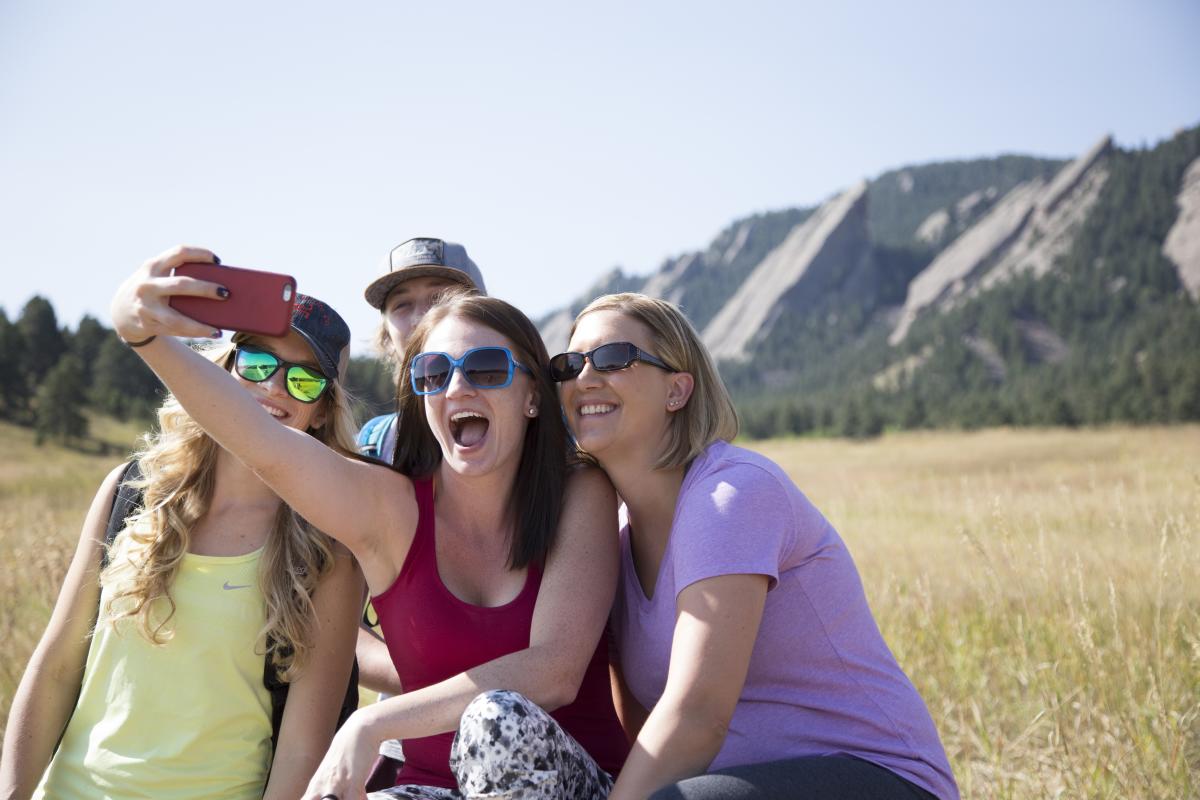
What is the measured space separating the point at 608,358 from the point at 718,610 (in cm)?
82

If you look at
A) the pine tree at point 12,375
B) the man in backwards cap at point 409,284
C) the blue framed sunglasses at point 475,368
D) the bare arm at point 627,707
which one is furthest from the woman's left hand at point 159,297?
the pine tree at point 12,375

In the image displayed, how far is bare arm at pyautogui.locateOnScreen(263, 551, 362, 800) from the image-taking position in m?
2.52

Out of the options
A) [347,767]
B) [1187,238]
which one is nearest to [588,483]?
[347,767]

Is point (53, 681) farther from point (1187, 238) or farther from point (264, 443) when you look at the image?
point (1187, 238)

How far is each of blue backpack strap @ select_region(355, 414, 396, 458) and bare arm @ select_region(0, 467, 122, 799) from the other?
1543 mm

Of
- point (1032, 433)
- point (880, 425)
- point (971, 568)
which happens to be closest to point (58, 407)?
point (971, 568)

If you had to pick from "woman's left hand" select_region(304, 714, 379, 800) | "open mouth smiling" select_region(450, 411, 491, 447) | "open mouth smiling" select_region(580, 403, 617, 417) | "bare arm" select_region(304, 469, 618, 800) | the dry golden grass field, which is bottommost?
the dry golden grass field

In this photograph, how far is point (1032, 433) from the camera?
→ 52281mm

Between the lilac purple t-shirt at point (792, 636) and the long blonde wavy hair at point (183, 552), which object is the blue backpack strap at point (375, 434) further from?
the lilac purple t-shirt at point (792, 636)

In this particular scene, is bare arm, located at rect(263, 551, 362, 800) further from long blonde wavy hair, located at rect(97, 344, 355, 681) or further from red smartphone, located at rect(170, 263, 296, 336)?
red smartphone, located at rect(170, 263, 296, 336)

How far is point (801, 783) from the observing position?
2186 mm

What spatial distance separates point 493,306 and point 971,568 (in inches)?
211

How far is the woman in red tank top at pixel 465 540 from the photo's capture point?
216 cm

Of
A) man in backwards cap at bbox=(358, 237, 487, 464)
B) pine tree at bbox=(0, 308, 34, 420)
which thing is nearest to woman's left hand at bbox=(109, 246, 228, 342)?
man in backwards cap at bbox=(358, 237, 487, 464)
